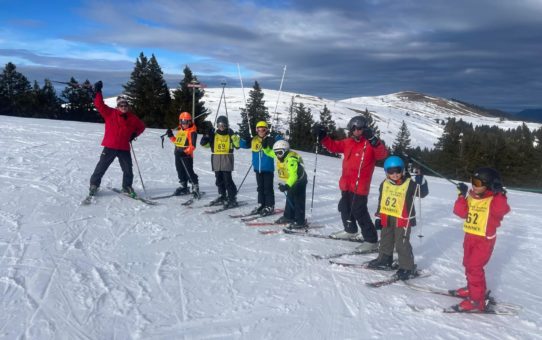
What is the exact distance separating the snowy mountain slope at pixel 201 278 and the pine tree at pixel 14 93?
40.9 metres

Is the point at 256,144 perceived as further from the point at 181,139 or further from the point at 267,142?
the point at 181,139

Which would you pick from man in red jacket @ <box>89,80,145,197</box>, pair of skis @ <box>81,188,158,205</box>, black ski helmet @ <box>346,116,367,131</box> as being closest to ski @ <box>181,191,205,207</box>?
pair of skis @ <box>81,188,158,205</box>

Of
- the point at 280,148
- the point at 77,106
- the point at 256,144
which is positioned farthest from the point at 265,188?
the point at 77,106

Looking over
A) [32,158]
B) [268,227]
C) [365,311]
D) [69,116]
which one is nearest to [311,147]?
[69,116]

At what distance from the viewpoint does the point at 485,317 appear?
493 cm

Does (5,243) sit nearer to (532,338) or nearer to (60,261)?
(60,261)

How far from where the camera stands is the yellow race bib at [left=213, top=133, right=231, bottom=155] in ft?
29.8

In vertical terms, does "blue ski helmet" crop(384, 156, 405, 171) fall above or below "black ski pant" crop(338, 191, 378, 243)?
above

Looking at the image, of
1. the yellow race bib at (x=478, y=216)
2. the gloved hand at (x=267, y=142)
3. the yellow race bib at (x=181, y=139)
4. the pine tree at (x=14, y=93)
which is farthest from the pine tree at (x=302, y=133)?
the yellow race bib at (x=478, y=216)

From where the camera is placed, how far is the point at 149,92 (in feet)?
162

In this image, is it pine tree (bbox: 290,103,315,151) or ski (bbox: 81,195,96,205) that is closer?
ski (bbox: 81,195,96,205)

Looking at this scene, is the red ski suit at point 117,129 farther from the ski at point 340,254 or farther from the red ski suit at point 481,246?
the red ski suit at point 481,246

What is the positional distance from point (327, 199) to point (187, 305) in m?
7.30

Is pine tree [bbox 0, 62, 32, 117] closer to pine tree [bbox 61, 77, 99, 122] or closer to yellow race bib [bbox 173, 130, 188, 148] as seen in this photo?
pine tree [bbox 61, 77, 99, 122]
